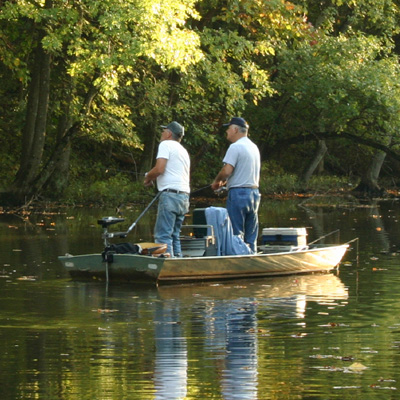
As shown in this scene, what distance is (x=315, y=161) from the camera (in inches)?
1670

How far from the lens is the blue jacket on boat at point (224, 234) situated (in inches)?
576

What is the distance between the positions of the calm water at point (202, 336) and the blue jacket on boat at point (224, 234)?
42 centimetres

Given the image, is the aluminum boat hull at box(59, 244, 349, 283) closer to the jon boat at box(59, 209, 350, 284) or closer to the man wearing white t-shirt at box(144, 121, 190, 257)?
the jon boat at box(59, 209, 350, 284)

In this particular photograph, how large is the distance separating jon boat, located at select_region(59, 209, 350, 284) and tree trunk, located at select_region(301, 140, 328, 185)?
2669 centimetres

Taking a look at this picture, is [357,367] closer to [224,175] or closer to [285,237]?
[224,175]

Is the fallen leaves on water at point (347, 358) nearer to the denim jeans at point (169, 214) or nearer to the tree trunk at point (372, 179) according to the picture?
the denim jeans at point (169, 214)

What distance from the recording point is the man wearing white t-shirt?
13945 mm

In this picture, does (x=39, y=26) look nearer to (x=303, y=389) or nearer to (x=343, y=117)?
(x=343, y=117)

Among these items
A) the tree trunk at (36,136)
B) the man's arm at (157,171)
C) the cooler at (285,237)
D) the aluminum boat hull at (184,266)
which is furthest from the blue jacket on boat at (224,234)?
the tree trunk at (36,136)

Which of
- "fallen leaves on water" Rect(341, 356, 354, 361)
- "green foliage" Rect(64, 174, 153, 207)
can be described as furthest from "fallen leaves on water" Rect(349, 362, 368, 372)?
"green foliage" Rect(64, 174, 153, 207)

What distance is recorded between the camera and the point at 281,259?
591 inches

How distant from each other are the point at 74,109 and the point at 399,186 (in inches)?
805

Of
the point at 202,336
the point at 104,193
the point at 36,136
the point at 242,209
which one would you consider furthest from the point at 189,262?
the point at 104,193

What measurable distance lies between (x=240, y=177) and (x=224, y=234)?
754mm
